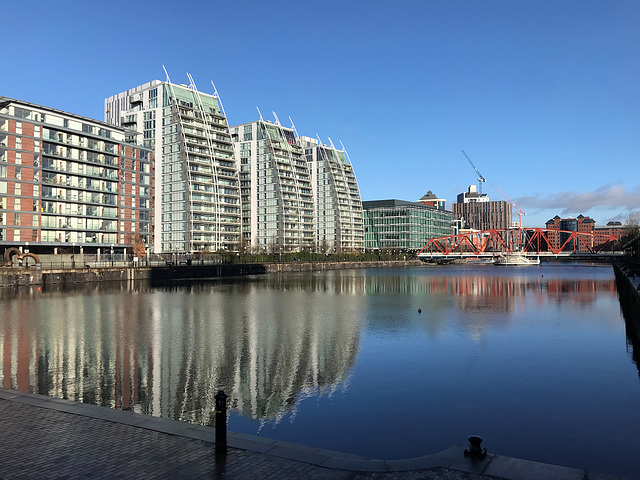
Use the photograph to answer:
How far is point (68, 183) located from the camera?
105562mm

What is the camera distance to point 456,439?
46.4 feet

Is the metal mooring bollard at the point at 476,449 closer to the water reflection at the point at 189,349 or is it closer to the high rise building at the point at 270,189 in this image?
the water reflection at the point at 189,349

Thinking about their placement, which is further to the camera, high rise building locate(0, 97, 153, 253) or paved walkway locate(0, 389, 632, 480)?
high rise building locate(0, 97, 153, 253)

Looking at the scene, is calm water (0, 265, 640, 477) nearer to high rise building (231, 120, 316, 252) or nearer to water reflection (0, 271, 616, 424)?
water reflection (0, 271, 616, 424)

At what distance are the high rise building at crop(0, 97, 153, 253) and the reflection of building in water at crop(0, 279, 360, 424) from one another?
5981 cm

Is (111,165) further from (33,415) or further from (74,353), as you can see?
(33,415)

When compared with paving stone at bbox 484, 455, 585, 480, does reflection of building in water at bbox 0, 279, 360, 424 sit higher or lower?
lower

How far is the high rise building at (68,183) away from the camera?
307ft

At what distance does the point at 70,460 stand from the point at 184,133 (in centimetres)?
14670

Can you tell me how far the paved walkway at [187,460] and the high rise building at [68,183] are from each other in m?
96.0

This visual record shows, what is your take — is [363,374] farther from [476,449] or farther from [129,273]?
[129,273]

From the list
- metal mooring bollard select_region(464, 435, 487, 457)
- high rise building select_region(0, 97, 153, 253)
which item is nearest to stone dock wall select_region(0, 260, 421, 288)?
high rise building select_region(0, 97, 153, 253)

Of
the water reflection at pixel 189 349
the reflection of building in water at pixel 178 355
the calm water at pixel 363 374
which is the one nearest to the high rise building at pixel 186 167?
the water reflection at pixel 189 349

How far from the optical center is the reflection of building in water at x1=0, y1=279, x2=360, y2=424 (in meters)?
17.8
